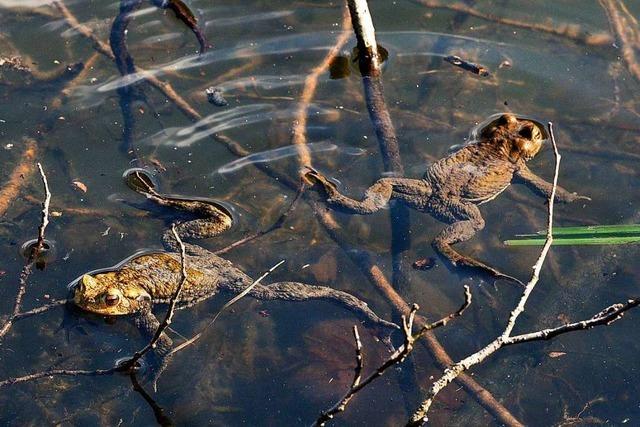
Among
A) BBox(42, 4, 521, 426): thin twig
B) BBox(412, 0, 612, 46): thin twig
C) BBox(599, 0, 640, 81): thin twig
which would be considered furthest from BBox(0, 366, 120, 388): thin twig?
BBox(599, 0, 640, 81): thin twig

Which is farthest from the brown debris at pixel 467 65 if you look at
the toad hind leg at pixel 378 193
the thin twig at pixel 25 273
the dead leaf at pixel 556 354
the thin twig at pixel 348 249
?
the thin twig at pixel 25 273

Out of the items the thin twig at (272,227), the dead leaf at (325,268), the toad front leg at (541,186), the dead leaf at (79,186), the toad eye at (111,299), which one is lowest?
the dead leaf at (325,268)

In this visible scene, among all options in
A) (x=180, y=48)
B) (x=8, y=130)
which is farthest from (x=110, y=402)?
(x=180, y=48)

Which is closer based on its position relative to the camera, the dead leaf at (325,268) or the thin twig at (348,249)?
the thin twig at (348,249)

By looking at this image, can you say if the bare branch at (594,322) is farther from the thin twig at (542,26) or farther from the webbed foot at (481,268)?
the thin twig at (542,26)

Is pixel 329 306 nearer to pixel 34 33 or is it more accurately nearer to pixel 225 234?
pixel 225 234

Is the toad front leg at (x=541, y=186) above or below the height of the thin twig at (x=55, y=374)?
below
